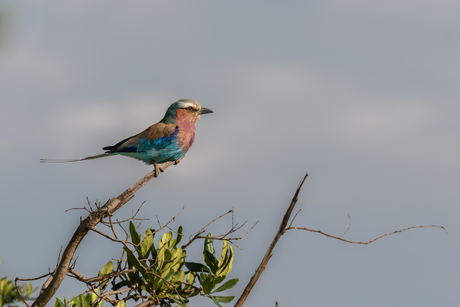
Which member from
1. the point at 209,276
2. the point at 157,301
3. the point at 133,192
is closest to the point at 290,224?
the point at 209,276

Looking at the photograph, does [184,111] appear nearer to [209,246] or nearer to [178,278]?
[209,246]

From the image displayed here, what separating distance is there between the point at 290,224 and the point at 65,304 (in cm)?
244

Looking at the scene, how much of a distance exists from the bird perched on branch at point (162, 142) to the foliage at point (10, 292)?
2534 mm

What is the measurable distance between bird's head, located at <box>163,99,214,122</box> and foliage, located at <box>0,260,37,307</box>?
3.68 meters

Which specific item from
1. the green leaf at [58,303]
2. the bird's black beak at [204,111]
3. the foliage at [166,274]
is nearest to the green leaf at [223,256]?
the foliage at [166,274]

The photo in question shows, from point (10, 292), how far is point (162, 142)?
10.5ft

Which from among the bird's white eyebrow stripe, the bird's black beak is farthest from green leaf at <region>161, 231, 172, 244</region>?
the bird's black beak

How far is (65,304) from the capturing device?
482cm

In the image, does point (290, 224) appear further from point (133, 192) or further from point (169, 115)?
point (169, 115)

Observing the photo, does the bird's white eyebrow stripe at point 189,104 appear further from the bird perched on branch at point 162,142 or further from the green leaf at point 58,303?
the green leaf at point 58,303

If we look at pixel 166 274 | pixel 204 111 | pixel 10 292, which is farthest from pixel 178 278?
pixel 204 111

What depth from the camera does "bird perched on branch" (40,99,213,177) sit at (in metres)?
7.39

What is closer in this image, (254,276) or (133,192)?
(254,276)

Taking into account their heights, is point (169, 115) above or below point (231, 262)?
above
